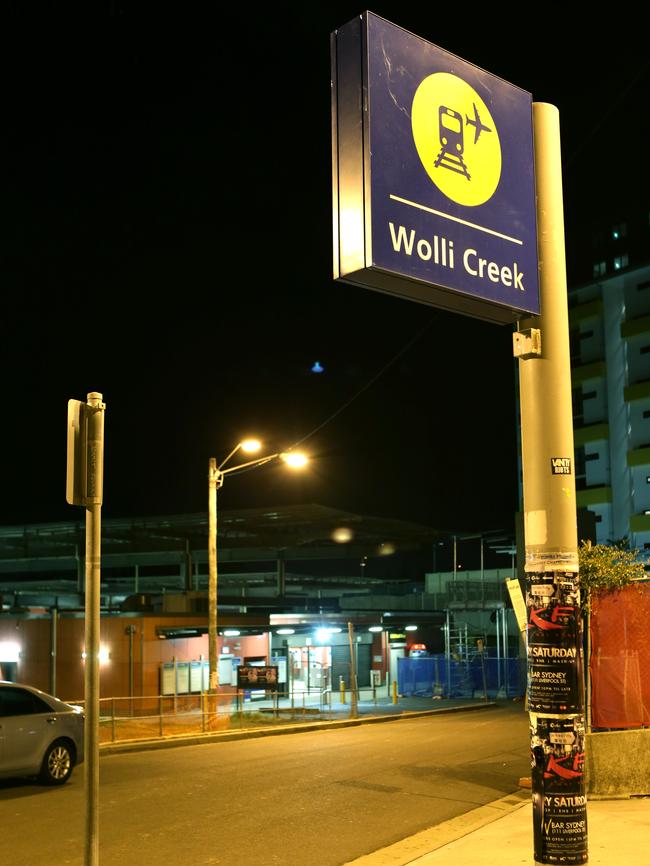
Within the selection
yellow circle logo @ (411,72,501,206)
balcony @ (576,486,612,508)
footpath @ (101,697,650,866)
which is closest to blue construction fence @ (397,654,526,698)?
balcony @ (576,486,612,508)

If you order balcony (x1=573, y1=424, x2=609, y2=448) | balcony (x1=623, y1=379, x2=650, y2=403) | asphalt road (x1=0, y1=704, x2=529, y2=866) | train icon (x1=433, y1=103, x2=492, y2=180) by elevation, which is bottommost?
asphalt road (x1=0, y1=704, x2=529, y2=866)

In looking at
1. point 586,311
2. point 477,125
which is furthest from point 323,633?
point 477,125

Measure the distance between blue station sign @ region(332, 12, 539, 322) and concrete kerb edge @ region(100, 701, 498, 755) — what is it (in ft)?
52.9

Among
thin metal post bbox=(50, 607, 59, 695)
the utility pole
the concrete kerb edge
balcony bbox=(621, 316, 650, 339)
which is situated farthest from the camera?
balcony bbox=(621, 316, 650, 339)

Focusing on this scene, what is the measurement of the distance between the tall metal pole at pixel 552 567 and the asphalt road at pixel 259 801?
4.66 metres

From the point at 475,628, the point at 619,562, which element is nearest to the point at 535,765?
the point at 619,562

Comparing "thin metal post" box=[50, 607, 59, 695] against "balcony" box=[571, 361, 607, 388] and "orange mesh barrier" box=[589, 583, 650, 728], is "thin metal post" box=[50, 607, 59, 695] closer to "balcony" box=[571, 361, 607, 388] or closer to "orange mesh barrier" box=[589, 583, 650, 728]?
"orange mesh barrier" box=[589, 583, 650, 728]

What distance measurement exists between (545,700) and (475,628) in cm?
5434

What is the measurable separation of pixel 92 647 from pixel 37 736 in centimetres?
942

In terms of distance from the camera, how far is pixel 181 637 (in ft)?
116

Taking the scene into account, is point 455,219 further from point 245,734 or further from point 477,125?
point 245,734

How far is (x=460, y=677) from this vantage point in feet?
148

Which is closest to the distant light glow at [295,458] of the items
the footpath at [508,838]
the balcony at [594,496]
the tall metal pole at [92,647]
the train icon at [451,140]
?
the footpath at [508,838]

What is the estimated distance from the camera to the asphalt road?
10117 millimetres
